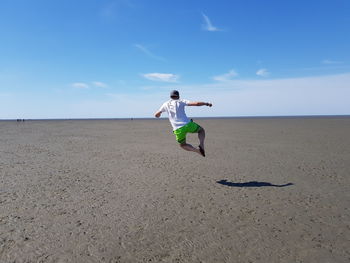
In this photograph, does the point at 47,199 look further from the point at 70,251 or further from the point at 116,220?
the point at 70,251

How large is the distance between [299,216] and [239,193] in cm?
142

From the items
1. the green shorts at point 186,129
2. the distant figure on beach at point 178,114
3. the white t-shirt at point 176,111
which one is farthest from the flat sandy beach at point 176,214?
the white t-shirt at point 176,111

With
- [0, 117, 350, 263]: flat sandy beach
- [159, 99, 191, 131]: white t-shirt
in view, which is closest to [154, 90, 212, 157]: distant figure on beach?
[159, 99, 191, 131]: white t-shirt

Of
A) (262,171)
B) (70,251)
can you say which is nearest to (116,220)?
(70,251)

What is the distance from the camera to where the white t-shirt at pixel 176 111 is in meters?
6.41

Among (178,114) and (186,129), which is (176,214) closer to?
(186,129)

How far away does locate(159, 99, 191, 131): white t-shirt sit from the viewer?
6414 millimetres

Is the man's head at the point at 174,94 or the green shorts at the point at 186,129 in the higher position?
the man's head at the point at 174,94

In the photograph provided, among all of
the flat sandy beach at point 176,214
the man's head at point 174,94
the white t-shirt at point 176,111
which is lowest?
the flat sandy beach at point 176,214

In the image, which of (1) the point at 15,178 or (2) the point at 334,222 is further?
(1) the point at 15,178

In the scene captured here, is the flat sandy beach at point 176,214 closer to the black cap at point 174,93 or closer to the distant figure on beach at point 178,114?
the distant figure on beach at point 178,114

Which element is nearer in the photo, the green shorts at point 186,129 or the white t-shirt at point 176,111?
the white t-shirt at point 176,111

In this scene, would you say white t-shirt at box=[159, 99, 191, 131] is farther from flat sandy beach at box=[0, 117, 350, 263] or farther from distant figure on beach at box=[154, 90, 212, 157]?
flat sandy beach at box=[0, 117, 350, 263]

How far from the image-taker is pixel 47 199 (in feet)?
16.9
